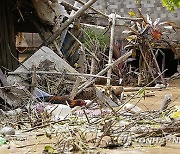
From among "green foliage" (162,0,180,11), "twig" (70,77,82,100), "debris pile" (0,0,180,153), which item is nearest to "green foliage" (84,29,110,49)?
"debris pile" (0,0,180,153)

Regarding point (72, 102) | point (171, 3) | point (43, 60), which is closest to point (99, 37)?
point (43, 60)

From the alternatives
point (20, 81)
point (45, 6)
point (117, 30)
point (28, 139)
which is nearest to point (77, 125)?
point (28, 139)

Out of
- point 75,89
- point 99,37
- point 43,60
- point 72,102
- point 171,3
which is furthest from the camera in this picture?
point 99,37

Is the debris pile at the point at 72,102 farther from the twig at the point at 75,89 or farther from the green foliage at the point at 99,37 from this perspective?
the green foliage at the point at 99,37

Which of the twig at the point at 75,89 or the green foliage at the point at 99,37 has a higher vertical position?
the green foliage at the point at 99,37

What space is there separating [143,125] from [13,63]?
16.1 ft

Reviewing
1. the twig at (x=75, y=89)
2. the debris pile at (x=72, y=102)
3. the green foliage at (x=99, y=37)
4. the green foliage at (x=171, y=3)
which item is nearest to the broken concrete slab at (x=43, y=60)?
the debris pile at (x=72, y=102)

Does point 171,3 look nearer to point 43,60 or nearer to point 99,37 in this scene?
point 43,60

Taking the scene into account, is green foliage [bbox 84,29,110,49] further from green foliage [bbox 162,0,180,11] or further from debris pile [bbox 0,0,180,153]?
green foliage [bbox 162,0,180,11]

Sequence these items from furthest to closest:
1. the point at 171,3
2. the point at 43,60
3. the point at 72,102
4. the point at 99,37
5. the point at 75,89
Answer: the point at 99,37 < the point at 43,60 < the point at 75,89 < the point at 72,102 < the point at 171,3

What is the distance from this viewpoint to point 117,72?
14.9 meters

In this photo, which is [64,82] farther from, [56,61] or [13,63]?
[13,63]

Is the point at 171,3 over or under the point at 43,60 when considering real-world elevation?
over

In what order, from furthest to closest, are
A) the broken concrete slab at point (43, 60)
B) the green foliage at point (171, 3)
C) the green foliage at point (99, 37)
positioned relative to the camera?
the green foliage at point (99, 37) → the broken concrete slab at point (43, 60) → the green foliage at point (171, 3)
